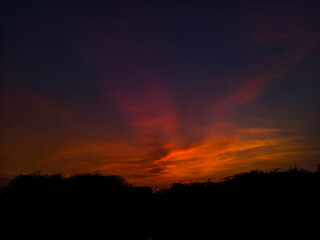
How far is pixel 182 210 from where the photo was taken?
19.0 m

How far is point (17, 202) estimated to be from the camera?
1406cm

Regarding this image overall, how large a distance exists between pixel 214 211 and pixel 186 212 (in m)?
3.39

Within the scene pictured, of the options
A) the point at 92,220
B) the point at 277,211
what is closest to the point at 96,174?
the point at 92,220

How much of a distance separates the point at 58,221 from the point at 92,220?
1729mm

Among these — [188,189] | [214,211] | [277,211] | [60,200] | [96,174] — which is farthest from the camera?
[188,189]

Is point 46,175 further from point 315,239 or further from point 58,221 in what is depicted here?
point 315,239

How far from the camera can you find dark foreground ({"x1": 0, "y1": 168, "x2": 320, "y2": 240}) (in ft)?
40.0

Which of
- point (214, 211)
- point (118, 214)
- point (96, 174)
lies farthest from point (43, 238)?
point (214, 211)

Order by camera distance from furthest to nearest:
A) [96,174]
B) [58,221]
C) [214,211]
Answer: [96,174], [214,211], [58,221]

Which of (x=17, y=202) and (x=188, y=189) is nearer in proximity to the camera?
(x=17, y=202)

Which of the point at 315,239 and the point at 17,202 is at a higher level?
the point at 17,202

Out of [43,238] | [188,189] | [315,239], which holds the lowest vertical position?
[315,239]

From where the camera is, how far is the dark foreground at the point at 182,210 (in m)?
12.2

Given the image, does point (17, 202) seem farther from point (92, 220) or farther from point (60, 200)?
point (92, 220)
